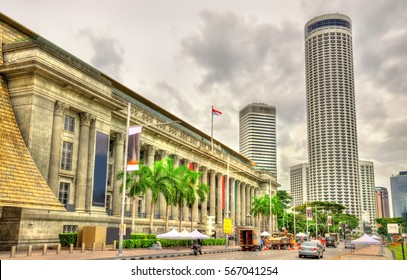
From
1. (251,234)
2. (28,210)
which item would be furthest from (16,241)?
(251,234)

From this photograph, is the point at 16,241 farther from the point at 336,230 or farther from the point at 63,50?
the point at 336,230

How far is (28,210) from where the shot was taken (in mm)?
37938

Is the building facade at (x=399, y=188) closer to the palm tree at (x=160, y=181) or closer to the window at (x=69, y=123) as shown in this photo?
the palm tree at (x=160, y=181)

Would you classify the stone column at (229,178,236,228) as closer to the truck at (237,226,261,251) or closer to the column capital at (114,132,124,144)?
the truck at (237,226,261,251)

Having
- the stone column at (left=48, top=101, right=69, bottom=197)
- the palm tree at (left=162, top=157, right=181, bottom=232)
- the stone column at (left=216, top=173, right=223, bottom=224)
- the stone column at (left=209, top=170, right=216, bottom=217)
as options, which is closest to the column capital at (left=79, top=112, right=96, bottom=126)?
the stone column at (left=48, top=101, right=69, bottom=197)

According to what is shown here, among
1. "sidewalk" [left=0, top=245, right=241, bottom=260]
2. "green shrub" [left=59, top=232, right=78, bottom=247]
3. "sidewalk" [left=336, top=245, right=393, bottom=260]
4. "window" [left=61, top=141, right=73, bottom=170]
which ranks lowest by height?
"sidewalk" [left=336, top=245, right=393, bottom=260]

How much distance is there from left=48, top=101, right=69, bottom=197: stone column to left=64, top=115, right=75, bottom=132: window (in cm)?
179

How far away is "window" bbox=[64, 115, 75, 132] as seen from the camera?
46.2 meters

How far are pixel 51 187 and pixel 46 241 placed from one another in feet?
17.1

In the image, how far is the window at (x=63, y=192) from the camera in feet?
146

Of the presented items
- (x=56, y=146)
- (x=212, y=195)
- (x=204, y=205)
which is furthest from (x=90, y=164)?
(x=212, y=195)

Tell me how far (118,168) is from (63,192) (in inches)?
504

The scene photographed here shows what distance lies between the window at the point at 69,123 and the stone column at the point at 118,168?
11.6m

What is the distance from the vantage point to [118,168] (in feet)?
188
